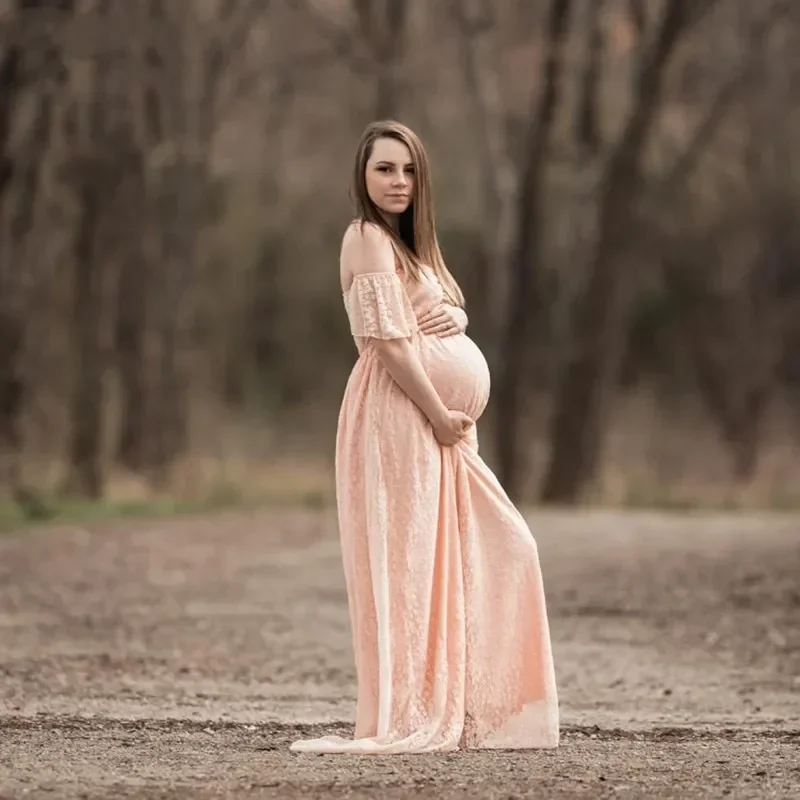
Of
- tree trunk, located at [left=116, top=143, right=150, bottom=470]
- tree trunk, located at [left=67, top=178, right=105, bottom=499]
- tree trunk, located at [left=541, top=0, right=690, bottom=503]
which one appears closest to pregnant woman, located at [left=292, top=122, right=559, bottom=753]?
tree trunk, located at [left=67, top=178, right=105, bottom=499]

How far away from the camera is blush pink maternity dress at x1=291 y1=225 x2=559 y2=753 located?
291 inches

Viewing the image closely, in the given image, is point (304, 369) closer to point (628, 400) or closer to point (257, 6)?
point (628, 400)

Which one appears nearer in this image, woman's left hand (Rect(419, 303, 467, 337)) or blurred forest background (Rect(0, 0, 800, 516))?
woman's left hand (Rect(419, 303, 467, 337))

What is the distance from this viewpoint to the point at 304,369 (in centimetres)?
4338

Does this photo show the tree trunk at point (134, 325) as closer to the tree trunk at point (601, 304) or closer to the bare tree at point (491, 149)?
the bare tree at point (491, 149)

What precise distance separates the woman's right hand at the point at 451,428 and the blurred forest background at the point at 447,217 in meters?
14.2

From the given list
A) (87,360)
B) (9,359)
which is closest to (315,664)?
(9,359)

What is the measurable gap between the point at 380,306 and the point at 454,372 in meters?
0.38

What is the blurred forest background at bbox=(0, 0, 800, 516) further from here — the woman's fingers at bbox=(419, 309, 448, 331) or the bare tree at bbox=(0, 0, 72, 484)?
the woman's fingers at bbox=(419, 309, 448, 331)

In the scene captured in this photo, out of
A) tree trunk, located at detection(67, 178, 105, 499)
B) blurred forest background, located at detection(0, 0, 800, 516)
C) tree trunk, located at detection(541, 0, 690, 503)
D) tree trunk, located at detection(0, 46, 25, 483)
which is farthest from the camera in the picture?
blurred forest background, located at detection(0, 0, 800, 516)

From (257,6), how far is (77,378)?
216 inches

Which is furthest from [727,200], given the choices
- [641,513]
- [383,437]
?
[383,437]

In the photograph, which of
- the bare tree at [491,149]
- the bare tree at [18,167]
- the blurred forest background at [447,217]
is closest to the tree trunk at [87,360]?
the blurred forest background at [447,217]

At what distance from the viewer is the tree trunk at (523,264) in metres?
25.7
